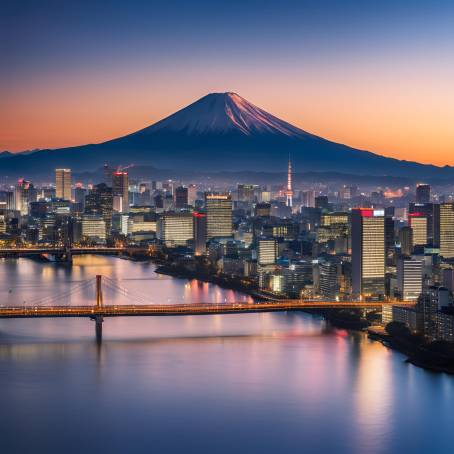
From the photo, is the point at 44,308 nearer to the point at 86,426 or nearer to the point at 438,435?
the point at 86,426

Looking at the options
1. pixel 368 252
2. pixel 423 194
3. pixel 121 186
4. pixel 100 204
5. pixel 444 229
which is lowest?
pixel 368 252

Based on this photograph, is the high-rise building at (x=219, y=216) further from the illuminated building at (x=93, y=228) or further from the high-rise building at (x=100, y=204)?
the high-rise building at (x=100, y=204)

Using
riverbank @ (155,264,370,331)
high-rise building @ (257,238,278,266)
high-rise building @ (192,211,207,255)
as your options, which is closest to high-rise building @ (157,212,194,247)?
high-rise building @ (192,211,207,255)

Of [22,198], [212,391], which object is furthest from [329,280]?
[22,198]

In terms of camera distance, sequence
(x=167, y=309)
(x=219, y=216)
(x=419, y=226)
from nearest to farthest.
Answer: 1. (x=167, y=309)
2. (x=419, y=226)
3. (x=219, y=216)

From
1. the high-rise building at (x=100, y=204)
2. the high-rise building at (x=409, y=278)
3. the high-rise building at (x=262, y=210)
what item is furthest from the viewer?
the high-rise building at (x=100, y=204)

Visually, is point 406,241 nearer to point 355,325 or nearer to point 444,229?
point 444,229

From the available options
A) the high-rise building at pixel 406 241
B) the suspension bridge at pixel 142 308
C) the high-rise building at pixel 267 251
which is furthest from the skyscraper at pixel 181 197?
the suspension bridge at pixel 142 308
